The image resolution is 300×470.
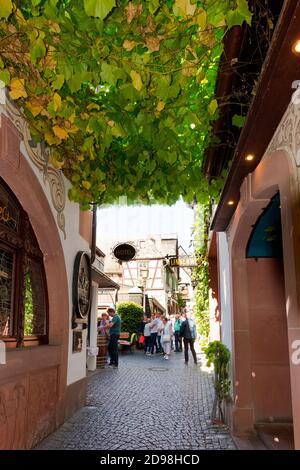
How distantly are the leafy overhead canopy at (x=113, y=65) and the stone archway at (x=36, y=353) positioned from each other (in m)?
0.47

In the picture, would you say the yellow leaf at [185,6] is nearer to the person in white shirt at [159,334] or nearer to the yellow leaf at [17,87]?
the yellow leaf at [17,87]

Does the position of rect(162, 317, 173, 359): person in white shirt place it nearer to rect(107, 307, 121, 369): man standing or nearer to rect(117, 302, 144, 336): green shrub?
rect(107, 307, 121, 369): man standing

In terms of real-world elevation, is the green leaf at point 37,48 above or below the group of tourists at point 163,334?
above

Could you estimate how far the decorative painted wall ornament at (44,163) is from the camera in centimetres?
404

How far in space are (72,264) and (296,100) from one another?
4303mm

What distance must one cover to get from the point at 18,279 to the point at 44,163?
141 centimetres

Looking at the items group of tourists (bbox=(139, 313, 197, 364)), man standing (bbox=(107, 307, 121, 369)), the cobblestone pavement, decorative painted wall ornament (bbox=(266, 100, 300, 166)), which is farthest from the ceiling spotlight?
group of tourists (bbox=(139, 313, 197, 364))

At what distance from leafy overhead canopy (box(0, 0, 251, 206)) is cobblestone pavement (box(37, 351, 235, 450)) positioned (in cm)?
312

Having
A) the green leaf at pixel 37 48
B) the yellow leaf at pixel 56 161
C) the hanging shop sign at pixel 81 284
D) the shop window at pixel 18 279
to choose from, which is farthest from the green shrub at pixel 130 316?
the green leaf at pixel 37 48

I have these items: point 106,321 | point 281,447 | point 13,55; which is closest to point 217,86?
point 13,55

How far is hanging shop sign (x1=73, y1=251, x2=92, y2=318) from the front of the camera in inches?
234

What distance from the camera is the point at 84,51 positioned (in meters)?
2.98

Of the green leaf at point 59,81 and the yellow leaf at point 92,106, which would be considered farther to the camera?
the yellow leaf at point 92,106
